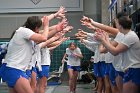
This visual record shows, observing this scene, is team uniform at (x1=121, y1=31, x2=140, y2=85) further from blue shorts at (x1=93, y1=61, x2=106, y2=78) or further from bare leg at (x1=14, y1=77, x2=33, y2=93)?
blue shorts at (x1=93, y1=61, x2=106, y2=78)

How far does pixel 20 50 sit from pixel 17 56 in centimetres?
9

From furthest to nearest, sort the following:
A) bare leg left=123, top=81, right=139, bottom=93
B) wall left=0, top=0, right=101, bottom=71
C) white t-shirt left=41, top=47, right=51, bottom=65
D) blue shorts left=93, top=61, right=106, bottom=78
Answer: wall left=0, top=0, right=101, bottom=71, blue shorts left=93, top=61, right=106, bottom=78, white t-shirt left=41, top=47, right=51, bottom=65, bare leg left=123, top=81, right=139, bottom=93

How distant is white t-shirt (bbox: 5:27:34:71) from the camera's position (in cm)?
421

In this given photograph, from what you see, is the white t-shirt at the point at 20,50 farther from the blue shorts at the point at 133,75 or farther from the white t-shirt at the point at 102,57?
the white t-shirt at the point at 102,57

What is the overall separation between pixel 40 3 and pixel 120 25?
1062 cm

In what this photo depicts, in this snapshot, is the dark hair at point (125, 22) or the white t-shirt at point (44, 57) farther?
the white t-shirt at point (44, 57)

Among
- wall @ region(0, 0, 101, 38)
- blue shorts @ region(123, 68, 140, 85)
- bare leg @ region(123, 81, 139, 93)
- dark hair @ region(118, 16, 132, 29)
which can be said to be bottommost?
bare leg @ region(123, 81, 139, 93)

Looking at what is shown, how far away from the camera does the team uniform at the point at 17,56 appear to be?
4.21 m

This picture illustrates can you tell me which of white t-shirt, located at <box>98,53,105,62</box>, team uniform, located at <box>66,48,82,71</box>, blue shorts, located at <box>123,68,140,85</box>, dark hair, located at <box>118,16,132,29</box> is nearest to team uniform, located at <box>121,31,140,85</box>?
blue shorts, located at <box>123,68,140,85</box>

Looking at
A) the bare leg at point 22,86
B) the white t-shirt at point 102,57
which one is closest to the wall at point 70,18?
the white t-shirt at point 102,57

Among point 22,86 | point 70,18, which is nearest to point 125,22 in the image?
point 22,86

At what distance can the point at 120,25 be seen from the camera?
442 centimetres

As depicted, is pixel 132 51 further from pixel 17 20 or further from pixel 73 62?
pixel 17 20

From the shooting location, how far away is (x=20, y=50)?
4215 mm
